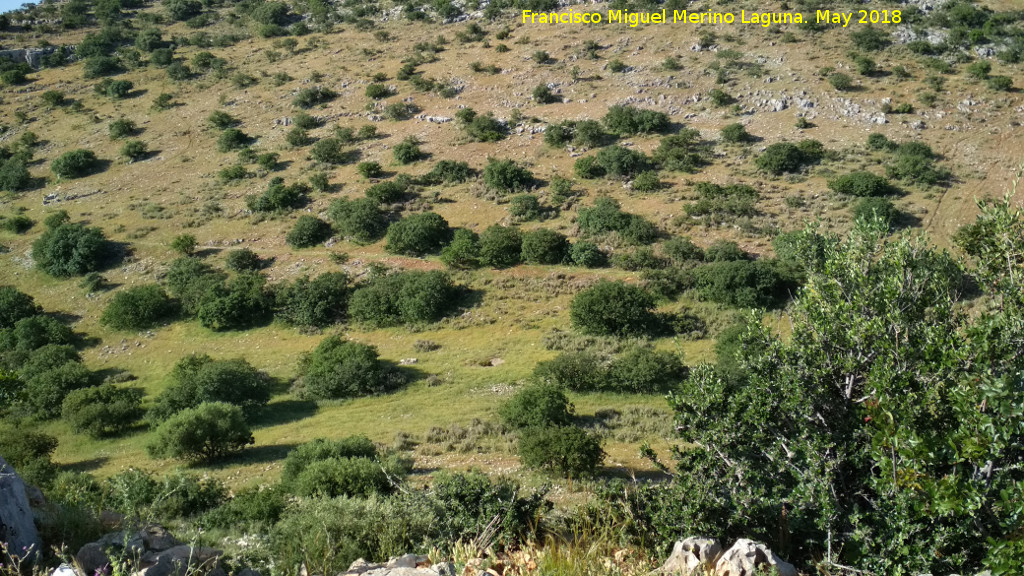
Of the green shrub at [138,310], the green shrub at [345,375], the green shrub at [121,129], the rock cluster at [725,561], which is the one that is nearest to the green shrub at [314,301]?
the green shrub at [345,375]

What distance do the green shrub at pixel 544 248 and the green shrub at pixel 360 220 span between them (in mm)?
9498

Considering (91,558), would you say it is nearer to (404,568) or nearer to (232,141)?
(404,568)

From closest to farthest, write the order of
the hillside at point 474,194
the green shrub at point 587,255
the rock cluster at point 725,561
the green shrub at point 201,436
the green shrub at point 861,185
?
1. the rock cluster at point 725,561
2. the green shrub at point 201,436
3. the hillside at point 474,194
4. the green shrub at point 587,255
5. the green shrub at point 861,185

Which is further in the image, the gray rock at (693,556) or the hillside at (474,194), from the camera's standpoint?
the hillside at (474,194)

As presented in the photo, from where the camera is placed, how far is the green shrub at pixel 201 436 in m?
18.8

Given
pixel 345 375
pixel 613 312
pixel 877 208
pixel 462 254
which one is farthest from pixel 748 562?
pixel 877 208

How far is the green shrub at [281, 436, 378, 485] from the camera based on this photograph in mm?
15648

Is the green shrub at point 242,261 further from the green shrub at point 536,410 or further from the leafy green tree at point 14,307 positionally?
the green shrub at point 536,410

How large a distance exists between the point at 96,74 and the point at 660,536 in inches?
2918

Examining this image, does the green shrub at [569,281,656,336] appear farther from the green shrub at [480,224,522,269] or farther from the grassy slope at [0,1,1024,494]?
the green shrub at [480,224,522,269]

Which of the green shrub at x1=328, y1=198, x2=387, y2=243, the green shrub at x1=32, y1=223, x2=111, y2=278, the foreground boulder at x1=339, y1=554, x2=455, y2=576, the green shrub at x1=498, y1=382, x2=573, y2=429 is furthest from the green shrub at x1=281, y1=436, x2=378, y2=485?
the green shrub at x1=32, y1=223, x2=111, y2=278

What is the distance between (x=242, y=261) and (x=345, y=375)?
1530 centimetres

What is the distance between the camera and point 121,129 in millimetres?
53094

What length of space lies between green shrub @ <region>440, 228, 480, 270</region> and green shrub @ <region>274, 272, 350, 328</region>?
5.55 metres
